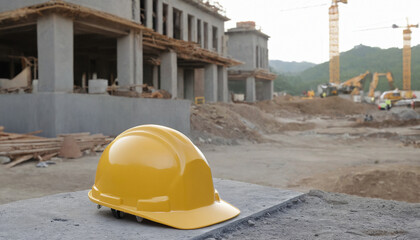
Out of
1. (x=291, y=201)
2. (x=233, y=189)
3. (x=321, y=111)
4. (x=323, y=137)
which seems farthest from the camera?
(x=321, y=111)

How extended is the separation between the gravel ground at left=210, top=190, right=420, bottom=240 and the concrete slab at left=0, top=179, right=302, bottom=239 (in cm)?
15

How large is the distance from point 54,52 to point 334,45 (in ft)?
247

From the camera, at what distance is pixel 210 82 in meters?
30.5

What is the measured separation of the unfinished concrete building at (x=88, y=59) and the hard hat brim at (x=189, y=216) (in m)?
11.1

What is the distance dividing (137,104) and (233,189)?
12773 millimetres

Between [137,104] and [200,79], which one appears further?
[200,79]

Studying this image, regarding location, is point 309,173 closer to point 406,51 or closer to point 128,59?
point 128,59

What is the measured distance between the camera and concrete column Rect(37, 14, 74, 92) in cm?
1448

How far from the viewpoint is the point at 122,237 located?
3123mm

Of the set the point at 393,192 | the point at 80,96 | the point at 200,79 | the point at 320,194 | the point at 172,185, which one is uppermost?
the point at 200,79

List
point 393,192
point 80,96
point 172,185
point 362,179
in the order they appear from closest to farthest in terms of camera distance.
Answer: point 172,185 → point 393,192 → point 362,179 → point 80,96

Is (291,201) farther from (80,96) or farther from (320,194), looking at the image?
(80,96)

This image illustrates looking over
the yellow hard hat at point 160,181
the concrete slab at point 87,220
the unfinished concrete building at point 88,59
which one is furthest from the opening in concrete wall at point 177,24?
the yellow hard hat at point 160,181

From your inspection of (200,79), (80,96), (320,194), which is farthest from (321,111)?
(320,194)
